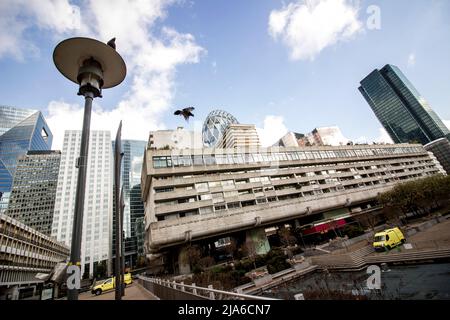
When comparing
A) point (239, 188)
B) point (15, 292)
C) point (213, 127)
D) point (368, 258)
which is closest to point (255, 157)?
point (239, 188)

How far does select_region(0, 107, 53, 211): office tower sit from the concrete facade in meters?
97.9

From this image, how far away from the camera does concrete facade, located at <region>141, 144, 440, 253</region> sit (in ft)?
115

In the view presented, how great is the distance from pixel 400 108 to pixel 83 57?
20778 centimetres

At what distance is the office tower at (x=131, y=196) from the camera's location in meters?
105

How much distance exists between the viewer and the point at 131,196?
11538 cm

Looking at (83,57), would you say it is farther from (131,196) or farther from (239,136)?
(131,196)

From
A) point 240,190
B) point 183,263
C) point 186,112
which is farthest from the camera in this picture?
point 186,112

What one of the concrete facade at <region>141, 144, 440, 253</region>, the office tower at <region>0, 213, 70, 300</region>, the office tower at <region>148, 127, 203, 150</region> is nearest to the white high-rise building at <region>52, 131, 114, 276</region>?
the office tower at <region>0, 213, 70, 300</region>

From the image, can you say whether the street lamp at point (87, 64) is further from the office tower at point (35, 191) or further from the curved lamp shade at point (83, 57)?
the office tower at point (35, 191)

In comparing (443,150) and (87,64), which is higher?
(443,150)

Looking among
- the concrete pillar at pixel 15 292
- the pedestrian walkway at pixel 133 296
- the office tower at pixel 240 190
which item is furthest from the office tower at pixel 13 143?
the pedestrian walkway at pixel 133 296

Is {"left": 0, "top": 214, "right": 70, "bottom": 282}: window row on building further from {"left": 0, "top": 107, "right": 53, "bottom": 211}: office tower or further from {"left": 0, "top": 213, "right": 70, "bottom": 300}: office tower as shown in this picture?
{"left": 0, "top": 107, "right": 53, "bottom": 211}: office tower

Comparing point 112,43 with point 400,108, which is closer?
point 112,43
